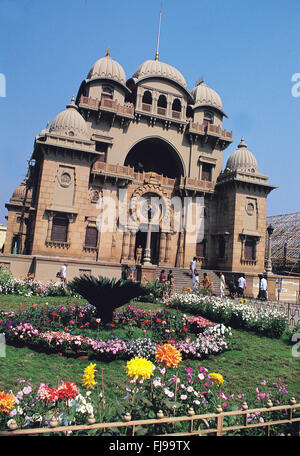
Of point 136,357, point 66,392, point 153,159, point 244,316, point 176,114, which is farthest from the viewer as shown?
point 153,159

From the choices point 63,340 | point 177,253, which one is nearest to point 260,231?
point 177,253

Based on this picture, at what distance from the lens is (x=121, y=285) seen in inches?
374

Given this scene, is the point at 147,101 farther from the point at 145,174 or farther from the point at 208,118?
the point at 145,174

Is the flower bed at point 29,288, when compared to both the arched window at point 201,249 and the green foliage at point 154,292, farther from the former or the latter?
the arched window at point 201,249

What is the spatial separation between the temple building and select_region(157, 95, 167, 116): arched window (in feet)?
0.28

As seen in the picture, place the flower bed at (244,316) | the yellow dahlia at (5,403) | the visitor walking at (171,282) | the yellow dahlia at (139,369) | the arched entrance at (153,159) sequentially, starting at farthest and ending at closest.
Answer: the arched entrance at (153,159) < the visitor walking at (171,282) < the flower bed at (244,316) < the yellow dahlia at (139,369) < the yellow dahlia at (5,403)

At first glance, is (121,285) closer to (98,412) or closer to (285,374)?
(285,374)

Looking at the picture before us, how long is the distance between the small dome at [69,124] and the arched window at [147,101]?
5.92 metres

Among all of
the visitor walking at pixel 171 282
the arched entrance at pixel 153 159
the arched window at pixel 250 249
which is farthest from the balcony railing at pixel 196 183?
the visitor walking at pixel 171 282

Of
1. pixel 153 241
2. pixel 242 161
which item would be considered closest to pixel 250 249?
pixel 242 161

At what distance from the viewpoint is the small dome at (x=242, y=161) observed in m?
26.5

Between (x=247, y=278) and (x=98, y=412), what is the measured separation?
2031 cm

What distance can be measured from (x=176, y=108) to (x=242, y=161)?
7489 mm

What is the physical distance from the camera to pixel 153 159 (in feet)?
96.9
